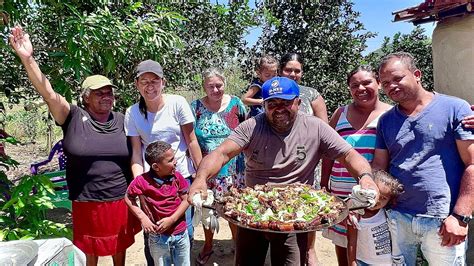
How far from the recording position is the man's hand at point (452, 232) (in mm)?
2402

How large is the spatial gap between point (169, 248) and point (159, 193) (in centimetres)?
45

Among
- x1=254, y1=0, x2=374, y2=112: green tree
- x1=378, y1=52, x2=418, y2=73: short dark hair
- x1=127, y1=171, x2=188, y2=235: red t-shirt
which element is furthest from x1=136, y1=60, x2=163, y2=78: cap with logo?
x1=254, y1=0, x2=374, y2=112: green tree

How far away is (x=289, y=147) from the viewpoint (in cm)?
261

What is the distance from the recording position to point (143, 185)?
9.68 feet

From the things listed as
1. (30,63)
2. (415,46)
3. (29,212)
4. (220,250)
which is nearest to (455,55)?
(415,46)

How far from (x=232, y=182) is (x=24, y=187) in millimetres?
2097

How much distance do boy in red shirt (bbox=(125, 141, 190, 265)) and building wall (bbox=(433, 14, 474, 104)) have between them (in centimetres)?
515

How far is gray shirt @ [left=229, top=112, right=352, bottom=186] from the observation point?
2.61 m

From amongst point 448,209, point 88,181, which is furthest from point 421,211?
point 88,181

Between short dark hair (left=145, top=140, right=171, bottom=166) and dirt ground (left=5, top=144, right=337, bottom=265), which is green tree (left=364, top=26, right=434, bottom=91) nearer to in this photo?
dirt ground (left=5, top=144, right=337, bottom=265)

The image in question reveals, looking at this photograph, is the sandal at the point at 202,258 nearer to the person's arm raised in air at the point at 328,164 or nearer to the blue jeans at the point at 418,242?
the person's arm raised in air at the point at 328,164

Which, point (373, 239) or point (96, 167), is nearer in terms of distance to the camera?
point (373, 239)

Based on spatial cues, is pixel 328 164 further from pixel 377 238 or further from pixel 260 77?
pixel 260 77

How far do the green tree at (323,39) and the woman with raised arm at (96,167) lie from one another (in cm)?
487
